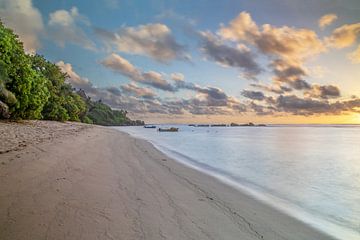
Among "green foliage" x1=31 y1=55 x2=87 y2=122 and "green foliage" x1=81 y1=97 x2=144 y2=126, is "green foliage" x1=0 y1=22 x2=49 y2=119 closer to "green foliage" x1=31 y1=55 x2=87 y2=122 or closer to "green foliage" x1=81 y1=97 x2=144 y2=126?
"green foliage" x1=31 y1=55 x2=87 y2=122

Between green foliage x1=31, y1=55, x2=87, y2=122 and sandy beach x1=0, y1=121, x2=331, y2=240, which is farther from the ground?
green foliage x1=31, y1=55, x2=87, y2=122

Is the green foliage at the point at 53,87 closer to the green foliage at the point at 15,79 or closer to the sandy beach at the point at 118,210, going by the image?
the green foliage at the point at 15,79

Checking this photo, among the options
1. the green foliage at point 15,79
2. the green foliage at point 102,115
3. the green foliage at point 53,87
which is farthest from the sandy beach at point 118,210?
the green foliage at point 102,115

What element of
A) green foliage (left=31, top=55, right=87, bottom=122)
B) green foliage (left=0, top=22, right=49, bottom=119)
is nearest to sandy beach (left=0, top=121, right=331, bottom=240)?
green foliage (left=0, top=22, right=49, bottom=119)

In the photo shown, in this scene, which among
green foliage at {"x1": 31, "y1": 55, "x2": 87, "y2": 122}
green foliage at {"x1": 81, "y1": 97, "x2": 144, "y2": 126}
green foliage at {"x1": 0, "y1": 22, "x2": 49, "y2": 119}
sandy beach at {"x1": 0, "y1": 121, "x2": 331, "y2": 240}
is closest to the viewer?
sandy beach at {"x1": 0, "y1": 121, "x2": 331, "y2": 240}

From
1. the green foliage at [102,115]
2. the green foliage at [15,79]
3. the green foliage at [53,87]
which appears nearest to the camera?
the green foliage at [15,79]

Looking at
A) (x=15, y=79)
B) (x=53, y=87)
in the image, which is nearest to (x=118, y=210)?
(x=15, y=79)

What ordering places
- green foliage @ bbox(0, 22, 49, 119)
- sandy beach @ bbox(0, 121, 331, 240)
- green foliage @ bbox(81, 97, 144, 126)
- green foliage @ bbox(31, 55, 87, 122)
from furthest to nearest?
1. green foliage @ bbox(81, 97, 144, 126)
2. green foliage @ bbox(31, 55, 87, 122)
3. green foliage @ bbox(0, 22, 49, 119)
4. sandy beach @ bbox(0, 121, 331, 240)

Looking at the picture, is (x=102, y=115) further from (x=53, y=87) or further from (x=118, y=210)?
(x=118, y=210)

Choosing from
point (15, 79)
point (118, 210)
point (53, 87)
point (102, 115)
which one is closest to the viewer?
point (118, 210)

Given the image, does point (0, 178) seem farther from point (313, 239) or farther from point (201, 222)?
point (313, 239)

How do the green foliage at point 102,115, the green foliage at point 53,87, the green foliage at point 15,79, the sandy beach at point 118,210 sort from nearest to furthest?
the sandy beach at point 118,210, the green foliage at point 15,79, the green foliage at point 53,87, the green foliage at point 102,115

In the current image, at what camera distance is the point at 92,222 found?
3688 millimetres

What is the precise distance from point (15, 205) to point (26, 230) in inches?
37.3
